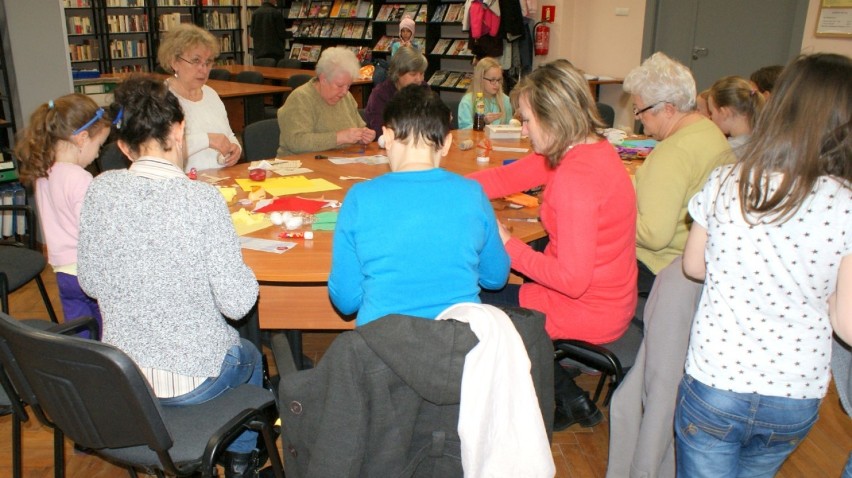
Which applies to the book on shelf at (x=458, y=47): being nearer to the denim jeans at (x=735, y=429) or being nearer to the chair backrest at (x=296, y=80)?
the chair backrest at (x=296, y=80)

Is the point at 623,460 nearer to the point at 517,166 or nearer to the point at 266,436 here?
the point at 266,436

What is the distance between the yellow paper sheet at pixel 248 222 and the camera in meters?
2.38

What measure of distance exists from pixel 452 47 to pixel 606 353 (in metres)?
7.42

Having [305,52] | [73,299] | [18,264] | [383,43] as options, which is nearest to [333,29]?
[305,52]

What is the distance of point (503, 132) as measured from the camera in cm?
429

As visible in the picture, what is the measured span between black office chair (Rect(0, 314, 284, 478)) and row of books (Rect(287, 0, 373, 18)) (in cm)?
886

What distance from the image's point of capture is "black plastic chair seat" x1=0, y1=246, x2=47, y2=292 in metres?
2.81

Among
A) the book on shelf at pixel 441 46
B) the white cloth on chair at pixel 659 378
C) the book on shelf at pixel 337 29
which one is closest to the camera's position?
the white cloth on chair at pixel 659 378

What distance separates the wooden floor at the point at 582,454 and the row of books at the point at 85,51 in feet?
26.7

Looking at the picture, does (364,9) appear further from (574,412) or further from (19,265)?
(574,412)

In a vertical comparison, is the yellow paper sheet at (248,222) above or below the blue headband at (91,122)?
below

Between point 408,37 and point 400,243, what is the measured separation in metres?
6.54

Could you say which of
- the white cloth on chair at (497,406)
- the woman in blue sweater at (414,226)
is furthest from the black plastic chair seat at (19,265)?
the white cloth on chair at (497,406)

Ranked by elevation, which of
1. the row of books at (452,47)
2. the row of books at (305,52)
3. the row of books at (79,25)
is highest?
the row of books at (79,25)
